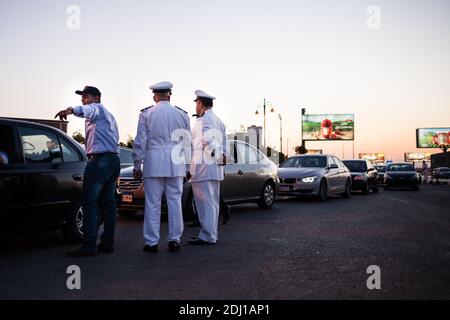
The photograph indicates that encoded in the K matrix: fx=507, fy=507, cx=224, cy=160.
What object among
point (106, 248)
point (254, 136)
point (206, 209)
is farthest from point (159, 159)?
point (254, 136)

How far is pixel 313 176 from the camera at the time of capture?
1552 cm

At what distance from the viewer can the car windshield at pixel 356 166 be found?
72.4 ft

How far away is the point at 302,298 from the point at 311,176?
463 inches

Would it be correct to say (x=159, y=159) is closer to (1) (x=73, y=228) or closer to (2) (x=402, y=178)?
(1) (x=73, y=228)

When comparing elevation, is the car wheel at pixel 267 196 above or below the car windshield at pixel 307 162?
below

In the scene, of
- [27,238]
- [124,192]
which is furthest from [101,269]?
[124,192]

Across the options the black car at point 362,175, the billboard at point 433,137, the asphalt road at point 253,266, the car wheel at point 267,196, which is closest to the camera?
the asphalt road at point 253,266

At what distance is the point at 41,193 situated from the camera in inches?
244

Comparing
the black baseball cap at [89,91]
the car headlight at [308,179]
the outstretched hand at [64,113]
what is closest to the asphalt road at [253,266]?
the outstretched hand at [64,113]

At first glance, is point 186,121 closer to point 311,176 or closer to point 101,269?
point 101,269

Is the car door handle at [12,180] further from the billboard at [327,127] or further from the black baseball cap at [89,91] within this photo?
the billboard at [327,127]

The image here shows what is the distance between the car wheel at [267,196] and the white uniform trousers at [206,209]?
5.69m

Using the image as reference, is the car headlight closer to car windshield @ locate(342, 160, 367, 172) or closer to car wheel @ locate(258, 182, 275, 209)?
car wheel @ locate(258, 182, 275, 209)

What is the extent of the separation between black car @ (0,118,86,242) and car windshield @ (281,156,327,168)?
425 inches
